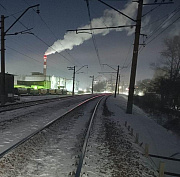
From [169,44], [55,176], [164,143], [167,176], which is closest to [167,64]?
[169,44]

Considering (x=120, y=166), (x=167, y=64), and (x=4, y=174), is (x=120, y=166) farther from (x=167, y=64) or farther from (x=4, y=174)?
(x=167, y=64)

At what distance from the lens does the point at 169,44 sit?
2542 centimetres

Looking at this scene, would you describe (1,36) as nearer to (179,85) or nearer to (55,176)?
(55,176)

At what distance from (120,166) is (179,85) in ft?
70.0

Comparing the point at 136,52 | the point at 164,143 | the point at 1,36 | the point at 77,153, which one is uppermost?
the point at 1,36

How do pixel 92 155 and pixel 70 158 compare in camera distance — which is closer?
pixel 70 158

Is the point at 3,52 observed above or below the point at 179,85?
above

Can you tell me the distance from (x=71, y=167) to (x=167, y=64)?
29244 mm

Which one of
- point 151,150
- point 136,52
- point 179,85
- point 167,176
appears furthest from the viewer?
point 179,85

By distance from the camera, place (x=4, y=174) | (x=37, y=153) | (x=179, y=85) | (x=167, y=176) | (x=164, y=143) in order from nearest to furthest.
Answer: (x=4, y=174), (x=167, y=176), (x=37, y=153), (x=164, y=143), (x=179, y=85)

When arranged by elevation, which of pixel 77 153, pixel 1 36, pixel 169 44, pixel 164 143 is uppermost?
pixel 169 44

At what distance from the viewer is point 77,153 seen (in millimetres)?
3887

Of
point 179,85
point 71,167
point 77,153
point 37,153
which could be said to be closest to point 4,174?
point 37,153

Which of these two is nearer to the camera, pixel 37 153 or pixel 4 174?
pixel 4 174
